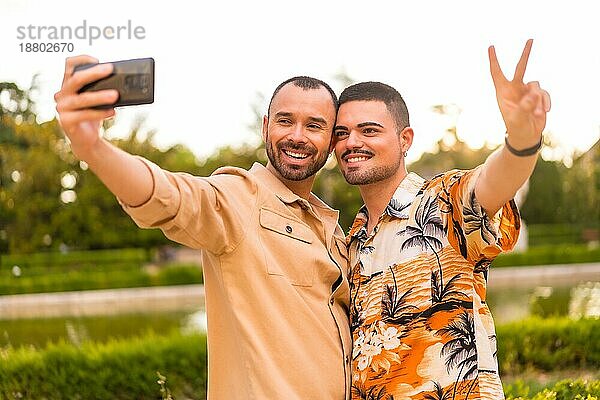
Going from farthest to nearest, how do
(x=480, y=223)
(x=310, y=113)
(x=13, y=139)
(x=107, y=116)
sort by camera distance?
(x=13, y=139)
(x=310, y=113)
(x=480, y=223)
(x=107, y=116)

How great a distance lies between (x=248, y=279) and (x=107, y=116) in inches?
27.2

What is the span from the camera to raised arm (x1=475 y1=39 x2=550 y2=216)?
173 centimetres

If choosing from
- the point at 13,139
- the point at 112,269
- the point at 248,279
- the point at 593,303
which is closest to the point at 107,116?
the point at 248,279

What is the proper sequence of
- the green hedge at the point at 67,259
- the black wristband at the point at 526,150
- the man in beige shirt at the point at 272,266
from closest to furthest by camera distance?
1. the black wristband at the point at 526,150
2. the man in beige shirt at the point at 272,266
3. the green hedge at the point at 67,259

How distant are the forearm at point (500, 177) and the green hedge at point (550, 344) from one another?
4.50 metres

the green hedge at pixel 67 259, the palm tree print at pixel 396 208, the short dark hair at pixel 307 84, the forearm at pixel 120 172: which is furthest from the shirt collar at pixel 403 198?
the green hedge at pixel 67 259

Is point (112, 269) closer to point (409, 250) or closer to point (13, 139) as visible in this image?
point (13, 139)

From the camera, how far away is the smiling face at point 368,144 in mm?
2336

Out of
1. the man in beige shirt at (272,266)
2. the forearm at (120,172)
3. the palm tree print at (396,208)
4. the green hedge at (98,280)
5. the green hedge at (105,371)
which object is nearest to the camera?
the forearm at (120,172)

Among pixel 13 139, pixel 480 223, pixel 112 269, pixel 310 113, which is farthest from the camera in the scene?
pixel 13 139

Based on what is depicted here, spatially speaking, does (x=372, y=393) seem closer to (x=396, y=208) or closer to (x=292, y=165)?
(x=396, y=208)

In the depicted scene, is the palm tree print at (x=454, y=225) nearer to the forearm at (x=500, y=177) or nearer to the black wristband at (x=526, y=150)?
the forearm at (x=500, y=177)

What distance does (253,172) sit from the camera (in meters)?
2.34

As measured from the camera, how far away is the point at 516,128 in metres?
1.77
